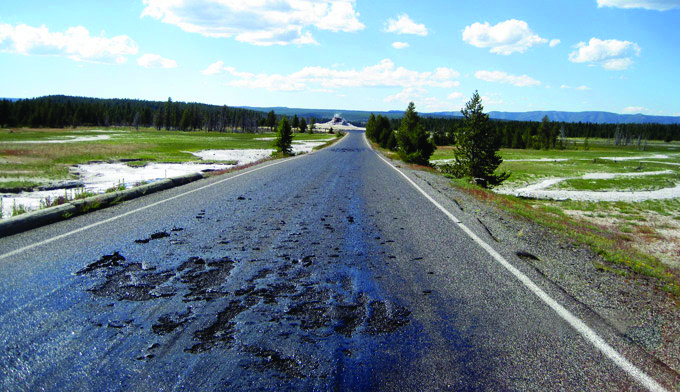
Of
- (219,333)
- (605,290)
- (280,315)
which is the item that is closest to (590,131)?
(605,290)

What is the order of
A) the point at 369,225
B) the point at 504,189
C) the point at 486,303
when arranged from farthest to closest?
the point at 504,189 → the point at 369,225 → the point at 486,303

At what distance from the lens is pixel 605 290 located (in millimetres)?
4754

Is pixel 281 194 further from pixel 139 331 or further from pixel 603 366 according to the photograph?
pixel 603 366

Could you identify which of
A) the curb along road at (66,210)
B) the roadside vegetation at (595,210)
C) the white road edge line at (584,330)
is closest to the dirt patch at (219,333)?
the white road edge line at (584,330)

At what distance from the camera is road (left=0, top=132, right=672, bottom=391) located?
2.84 metres

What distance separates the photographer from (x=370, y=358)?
3061mm

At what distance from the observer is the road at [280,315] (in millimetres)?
2840

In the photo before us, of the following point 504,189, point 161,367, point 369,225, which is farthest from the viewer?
point 504,189

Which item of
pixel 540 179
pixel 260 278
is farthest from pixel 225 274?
pixel 540 179

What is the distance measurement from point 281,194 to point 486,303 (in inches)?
304

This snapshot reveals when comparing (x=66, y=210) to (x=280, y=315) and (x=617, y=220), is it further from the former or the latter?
(x=617, y=220)

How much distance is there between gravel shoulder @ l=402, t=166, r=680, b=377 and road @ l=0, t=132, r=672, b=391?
211 millimetres

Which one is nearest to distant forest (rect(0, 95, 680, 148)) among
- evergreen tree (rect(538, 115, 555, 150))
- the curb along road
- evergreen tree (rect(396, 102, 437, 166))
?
evergreen tree (rect(538, 115, 555, 150))

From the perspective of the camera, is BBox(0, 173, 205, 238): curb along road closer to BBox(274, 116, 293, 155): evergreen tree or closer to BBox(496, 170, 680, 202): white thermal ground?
BBox(496, 170, 680, 202): white thermal ground
